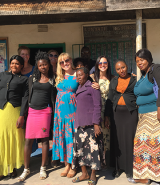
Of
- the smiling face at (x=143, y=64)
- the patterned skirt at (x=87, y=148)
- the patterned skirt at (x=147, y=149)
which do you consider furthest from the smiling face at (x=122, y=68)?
the patterned skirt at (x=87, y=148)

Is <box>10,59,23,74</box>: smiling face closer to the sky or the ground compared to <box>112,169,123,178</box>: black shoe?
closer to the sky

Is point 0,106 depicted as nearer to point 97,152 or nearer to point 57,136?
point 57,136

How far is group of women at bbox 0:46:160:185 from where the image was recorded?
2914 mm

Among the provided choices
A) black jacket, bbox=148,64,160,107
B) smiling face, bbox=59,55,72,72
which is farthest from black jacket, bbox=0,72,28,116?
black jacket, bbox=148,64,160,107

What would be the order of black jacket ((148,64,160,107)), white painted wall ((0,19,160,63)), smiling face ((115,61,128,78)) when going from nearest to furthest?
black jacket ((148,64,160,107))
smiling face ((115,61,128,78))
white painted wall ((0,19,160,63))

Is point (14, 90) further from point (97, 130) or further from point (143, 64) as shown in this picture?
point (143, 64)

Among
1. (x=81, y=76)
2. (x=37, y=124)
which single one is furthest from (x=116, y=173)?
(x=81, y=76)

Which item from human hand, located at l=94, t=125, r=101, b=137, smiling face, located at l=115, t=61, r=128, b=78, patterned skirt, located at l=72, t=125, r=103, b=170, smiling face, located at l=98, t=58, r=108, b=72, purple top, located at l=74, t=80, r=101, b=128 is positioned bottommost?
patterned skirt, located at l=72, t=125, r=103, b=170

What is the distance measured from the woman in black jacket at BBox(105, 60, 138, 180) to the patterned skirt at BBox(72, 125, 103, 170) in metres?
0.36

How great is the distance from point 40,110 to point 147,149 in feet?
5.84

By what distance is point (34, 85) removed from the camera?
335 cm

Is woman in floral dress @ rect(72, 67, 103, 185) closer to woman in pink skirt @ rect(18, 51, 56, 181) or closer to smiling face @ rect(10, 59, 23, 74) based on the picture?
woman in pink skirt @ rect(18, 51, 56, 181)

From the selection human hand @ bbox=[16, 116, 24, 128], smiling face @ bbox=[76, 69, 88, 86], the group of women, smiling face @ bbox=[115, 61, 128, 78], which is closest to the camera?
the group of women

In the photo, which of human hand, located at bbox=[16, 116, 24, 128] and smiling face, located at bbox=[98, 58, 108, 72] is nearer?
human hand, located at bbox=[16, 116, 24, 128]
